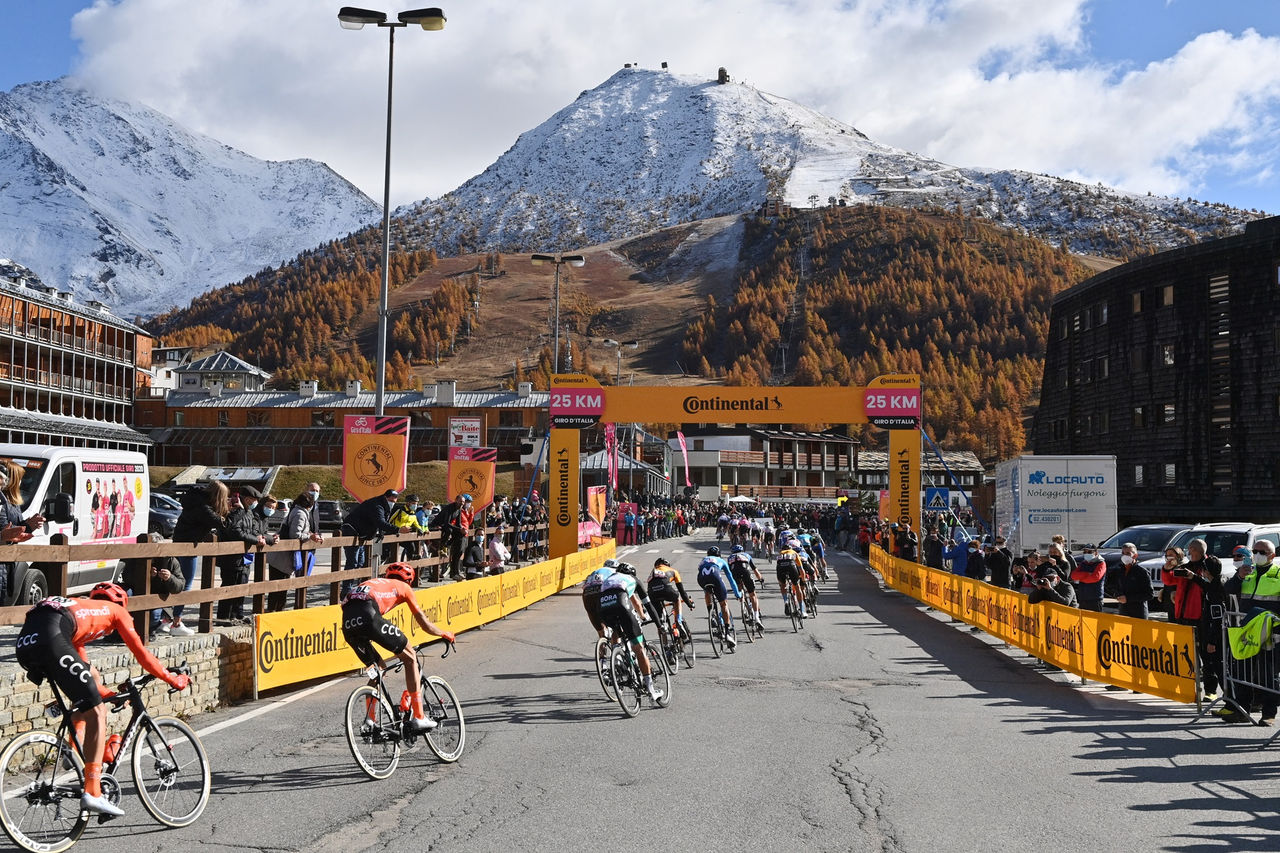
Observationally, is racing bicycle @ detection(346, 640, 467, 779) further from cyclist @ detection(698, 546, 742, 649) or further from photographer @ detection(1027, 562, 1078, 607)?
photographer @ detection(1027, 562, 1078, 607)

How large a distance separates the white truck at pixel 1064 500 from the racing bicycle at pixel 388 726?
20.2 metres

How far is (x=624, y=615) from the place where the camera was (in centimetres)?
1128

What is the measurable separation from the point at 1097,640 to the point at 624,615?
233 inches

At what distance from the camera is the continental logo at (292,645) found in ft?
37.6

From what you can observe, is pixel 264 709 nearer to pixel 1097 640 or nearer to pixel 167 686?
pixel 167 686

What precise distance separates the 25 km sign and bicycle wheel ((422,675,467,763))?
22991 mm

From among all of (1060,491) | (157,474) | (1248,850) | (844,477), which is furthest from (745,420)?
(844,477)

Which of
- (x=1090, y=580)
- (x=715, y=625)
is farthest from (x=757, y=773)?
(x=1090, y=580)

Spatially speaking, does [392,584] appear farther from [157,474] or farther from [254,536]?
[157,474]

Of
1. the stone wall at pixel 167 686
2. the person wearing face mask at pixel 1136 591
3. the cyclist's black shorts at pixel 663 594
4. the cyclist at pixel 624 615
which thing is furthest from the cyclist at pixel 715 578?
the stone wall at pixel 167 686

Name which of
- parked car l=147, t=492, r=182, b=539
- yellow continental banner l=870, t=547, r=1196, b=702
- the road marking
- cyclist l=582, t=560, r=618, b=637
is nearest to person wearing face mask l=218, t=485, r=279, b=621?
the road marking

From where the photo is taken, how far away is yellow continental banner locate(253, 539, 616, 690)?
1159cm

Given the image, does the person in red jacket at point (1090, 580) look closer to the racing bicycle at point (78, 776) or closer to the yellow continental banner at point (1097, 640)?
the yellow continental banner at point (1097, 640)

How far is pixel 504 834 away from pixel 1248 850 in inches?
160
